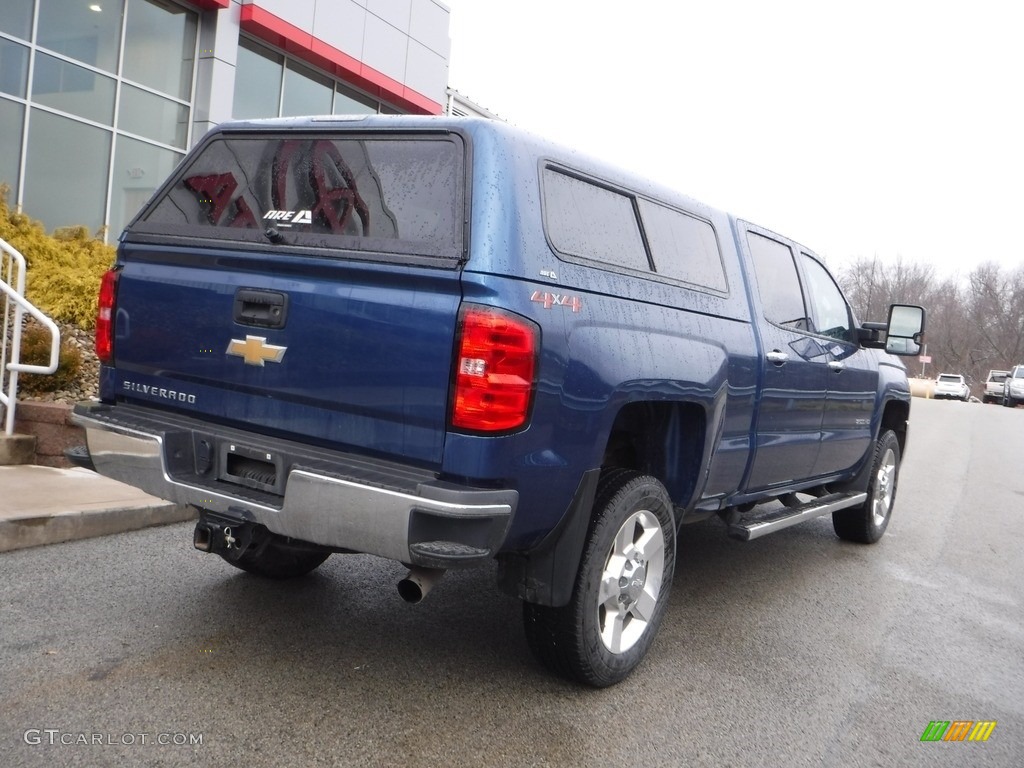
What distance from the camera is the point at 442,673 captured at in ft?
12.1

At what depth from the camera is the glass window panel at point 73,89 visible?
12406mm

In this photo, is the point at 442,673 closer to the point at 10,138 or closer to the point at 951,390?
the point at 10,138

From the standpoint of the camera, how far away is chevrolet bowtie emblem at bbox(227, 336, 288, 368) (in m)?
3.27

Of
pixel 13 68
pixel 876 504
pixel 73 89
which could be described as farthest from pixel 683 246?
pixel 73 89

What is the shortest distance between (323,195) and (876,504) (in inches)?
202

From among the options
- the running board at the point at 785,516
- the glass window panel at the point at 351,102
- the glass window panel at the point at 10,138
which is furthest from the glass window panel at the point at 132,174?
the running board at the point at 785,516

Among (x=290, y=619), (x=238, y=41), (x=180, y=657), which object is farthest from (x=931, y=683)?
(x=238, y=41)

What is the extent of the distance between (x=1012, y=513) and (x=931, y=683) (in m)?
6.07

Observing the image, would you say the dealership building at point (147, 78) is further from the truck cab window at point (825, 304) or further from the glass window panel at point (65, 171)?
the truck cab window at point (825, 304)

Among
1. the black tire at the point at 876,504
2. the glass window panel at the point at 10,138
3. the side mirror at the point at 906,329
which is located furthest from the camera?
the glass window panel at the point at 10,138

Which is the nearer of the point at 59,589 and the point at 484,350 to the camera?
the point at 484,350

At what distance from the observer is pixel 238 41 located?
14859 mm

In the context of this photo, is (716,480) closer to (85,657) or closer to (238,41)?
(85,657)

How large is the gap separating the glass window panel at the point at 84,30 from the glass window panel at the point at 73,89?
7.0 inches
